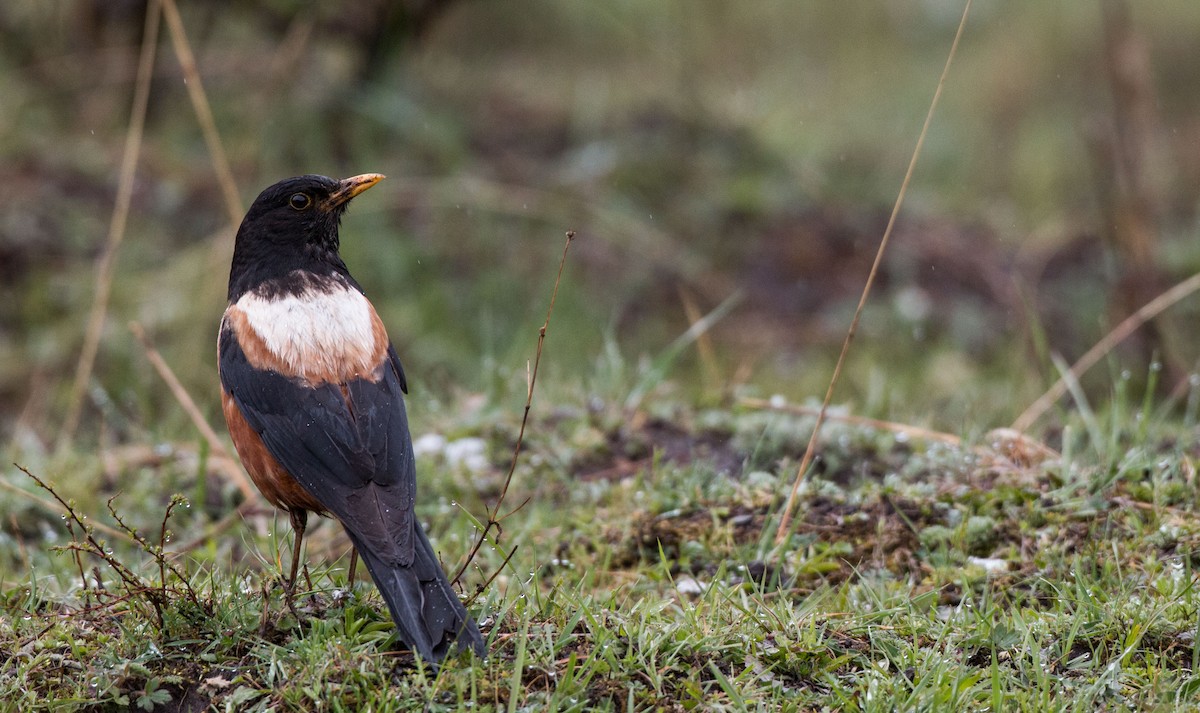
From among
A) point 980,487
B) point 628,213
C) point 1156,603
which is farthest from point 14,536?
point 628,213

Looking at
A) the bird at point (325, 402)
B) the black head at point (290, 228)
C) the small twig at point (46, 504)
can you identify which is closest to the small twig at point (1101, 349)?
the bird at point (325, 402)

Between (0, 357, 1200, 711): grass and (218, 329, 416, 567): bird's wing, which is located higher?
(218, 329, 416, 567): bird's wing

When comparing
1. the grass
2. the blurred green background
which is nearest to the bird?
the grass

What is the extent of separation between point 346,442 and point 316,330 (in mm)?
485

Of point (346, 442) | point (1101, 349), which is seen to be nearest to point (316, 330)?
point (346, 442)

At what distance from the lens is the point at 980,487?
4.71 metres

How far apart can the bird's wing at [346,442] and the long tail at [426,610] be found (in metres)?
0.08

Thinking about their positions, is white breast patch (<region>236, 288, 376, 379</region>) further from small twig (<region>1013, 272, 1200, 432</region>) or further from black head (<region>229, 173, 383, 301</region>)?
small twig (<region>1013, 272, 1200, 432</region>)

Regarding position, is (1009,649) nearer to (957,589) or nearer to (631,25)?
(957,589)

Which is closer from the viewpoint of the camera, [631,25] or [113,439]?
[113,439]

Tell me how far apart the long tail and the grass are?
0.08m

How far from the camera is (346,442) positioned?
3.71m

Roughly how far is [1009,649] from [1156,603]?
51 centimetres

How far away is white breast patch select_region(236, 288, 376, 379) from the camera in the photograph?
3926 millimetres
